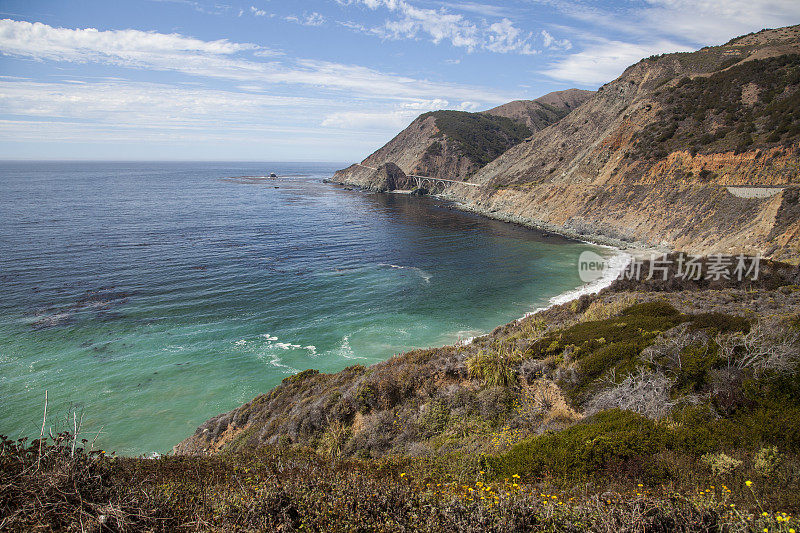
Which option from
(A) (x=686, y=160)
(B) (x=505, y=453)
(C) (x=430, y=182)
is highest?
(C) (x=430, y=182)

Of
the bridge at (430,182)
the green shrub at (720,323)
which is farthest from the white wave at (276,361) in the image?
the bridge at (430,182)

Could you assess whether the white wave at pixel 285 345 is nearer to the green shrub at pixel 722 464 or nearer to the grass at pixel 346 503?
the grass at pixel 346 503

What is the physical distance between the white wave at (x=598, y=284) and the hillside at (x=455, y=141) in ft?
267

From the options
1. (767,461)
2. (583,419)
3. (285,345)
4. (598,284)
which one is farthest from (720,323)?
(598,284)

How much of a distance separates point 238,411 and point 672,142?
212 feet

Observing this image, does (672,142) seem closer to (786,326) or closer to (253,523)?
(786,326)

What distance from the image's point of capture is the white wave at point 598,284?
3036cm

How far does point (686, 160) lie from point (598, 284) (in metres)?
29.7

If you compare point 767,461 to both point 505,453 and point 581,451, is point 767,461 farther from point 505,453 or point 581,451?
point 505,453

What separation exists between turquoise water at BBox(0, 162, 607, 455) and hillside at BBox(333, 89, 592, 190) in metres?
69.3

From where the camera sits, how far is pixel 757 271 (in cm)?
2469

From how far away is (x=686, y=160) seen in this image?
50594 mm

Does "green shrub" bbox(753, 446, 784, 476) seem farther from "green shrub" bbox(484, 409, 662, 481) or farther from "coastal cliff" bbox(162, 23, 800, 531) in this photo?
"green shrub" bbox(484, 409, 662, 481)

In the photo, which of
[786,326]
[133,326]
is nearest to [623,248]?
[786,326]
